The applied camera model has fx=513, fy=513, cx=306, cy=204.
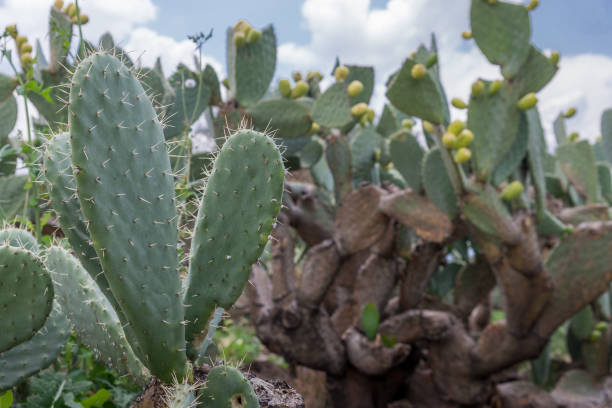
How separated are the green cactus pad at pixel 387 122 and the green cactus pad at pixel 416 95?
0.68 metres

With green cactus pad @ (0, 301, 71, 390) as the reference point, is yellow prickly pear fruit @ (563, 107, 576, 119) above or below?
above

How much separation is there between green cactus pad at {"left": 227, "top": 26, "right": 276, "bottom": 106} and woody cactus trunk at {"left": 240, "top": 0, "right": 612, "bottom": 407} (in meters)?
0.08

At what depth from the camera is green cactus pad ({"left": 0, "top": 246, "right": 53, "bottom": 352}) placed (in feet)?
2.71

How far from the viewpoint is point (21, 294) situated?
851 millimetres

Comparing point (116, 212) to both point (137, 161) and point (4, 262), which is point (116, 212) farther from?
point (4, 262)

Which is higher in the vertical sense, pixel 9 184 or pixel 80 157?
pixel 80 157

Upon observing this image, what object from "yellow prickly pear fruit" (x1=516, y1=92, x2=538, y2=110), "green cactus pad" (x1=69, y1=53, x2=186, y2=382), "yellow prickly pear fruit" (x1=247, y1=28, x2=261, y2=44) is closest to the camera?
"green cactus pad" (x1=69, y1=53, x2=186, y2=382)

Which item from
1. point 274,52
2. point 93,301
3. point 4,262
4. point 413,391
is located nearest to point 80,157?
point 4,262

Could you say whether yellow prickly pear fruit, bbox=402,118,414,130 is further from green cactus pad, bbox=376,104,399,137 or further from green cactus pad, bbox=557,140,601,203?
green cactus pad, bbox=557,140,601,203

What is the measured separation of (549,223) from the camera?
2129mm

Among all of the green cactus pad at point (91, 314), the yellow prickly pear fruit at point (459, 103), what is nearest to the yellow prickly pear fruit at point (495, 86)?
the yellow prickly pear fruit at point (459, 103)

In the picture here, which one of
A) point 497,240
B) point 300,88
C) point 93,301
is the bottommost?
point 93,301

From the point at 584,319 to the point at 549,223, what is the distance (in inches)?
30.4

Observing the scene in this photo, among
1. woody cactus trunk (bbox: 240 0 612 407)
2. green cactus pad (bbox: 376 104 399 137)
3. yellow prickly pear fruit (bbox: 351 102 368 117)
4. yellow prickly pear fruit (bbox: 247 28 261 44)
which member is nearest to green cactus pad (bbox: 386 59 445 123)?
woody cactus trunk (bbox: 240 0 612 407)
